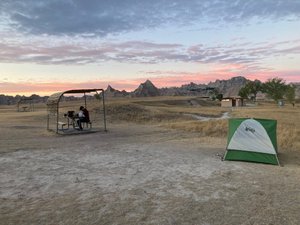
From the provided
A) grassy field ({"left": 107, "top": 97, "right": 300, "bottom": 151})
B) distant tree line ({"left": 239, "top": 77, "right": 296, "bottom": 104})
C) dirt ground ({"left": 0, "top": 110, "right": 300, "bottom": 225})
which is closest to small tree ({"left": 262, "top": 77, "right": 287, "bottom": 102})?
distant tree line ({"left": 239, "top": 77, "right": 296, "bottom": 104})

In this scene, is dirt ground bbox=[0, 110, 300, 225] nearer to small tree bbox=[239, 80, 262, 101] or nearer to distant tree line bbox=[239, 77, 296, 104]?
distant tree line bbox=[239, 77, 296, 104]

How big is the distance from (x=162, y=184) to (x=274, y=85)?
296ft

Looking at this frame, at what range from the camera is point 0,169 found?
12.7m

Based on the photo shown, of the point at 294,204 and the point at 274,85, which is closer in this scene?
the point at 294,204

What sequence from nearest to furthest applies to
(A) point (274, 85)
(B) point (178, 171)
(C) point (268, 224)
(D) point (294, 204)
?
(C) point (268, 224) < (D) point (294, 204) < (B) point (178, 171) < (A) point (274, 85)

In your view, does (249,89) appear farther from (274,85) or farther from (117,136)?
(117,136)

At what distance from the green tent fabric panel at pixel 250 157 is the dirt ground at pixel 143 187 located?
589mm

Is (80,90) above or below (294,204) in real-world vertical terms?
above

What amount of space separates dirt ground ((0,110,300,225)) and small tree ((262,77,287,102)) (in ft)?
260

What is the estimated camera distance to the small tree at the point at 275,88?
297ft

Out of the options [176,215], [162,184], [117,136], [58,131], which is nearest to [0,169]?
[162,184]

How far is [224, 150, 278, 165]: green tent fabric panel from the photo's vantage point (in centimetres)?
1380

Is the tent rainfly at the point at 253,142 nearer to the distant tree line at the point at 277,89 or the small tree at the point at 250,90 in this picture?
the distant tree line at the point at 277,89

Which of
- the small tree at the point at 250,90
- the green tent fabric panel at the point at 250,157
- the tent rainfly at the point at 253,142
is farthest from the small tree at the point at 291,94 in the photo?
the green tent fabric panel at the point at 250,157
